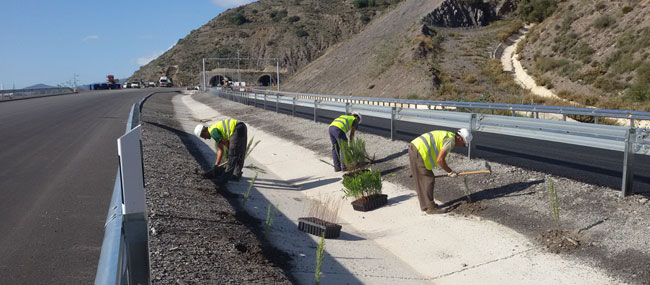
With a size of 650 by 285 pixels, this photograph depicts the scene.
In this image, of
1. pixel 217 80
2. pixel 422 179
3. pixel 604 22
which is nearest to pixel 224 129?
pixel 422 179

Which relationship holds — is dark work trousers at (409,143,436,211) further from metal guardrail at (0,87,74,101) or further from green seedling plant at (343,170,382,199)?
metal guardrail at (0,87,74,101)

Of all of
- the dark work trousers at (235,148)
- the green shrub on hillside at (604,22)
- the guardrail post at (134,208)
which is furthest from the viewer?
the green shrub on hillside at (604,22)

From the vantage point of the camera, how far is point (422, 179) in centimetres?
760

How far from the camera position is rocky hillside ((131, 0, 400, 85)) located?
354 ft

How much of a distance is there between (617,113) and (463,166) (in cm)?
875

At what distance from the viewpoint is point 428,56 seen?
4431 cm

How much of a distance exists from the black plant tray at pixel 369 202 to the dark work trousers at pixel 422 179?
0.87 metres

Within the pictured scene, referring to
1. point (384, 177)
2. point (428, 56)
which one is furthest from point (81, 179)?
point (428, 56)

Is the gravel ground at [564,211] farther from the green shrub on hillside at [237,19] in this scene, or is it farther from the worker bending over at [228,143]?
the green shrub on hillside at [237,19]

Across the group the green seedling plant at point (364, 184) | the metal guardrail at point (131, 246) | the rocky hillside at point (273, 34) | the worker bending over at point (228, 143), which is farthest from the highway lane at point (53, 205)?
the rocky hillside at point (273, 34)

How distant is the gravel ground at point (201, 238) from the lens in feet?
15.8

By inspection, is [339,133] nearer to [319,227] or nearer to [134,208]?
[319,227]

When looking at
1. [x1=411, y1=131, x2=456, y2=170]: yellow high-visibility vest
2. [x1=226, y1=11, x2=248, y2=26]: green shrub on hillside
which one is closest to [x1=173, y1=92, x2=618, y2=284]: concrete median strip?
[x1=411, y1=131, x2=456, y2=170]: yellow high-visibility vest

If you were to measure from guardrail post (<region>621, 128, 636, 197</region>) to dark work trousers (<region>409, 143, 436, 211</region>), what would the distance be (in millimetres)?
2363
